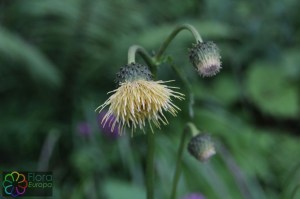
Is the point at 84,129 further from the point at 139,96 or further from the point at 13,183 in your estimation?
the point at 139,96

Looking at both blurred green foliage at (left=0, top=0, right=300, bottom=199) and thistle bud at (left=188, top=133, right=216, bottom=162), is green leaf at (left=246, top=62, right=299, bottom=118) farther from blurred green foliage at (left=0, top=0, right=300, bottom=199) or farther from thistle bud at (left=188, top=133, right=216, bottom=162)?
thistle bud at (left=188, top=133, right=216, bottom=162)

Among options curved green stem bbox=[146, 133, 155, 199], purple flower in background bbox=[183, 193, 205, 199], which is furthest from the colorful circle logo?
purple flower in background bbox=[183, 193, 205, 199]

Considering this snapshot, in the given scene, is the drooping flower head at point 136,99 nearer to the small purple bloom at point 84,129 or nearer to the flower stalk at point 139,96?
the flower stalk at point 139,96

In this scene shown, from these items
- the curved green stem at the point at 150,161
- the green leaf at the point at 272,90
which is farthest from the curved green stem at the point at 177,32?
the green leaf at the point at 272,90

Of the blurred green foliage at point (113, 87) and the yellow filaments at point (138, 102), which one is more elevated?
the blurred green foliage at point (113, 87)

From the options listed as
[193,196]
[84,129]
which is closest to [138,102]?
[193,196]

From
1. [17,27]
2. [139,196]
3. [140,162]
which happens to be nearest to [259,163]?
[140,162]
